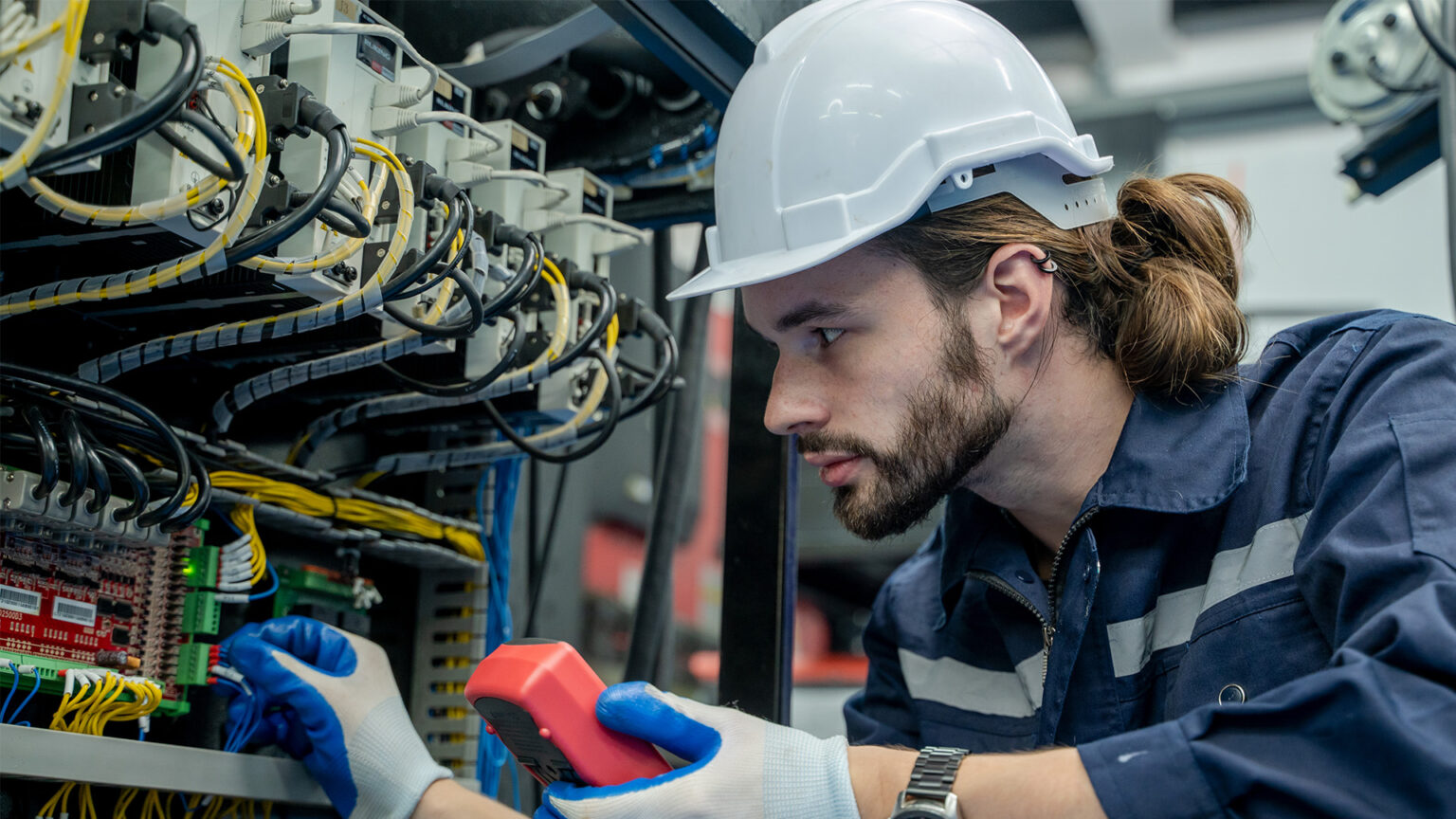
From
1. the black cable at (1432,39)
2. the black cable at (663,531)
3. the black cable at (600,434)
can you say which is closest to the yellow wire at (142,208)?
the black cable at (600,434)

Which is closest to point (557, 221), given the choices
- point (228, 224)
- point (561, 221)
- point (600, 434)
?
point (561, 221)

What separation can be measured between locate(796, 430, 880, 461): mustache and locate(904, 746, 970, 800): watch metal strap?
327mm

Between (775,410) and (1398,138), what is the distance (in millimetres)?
1295

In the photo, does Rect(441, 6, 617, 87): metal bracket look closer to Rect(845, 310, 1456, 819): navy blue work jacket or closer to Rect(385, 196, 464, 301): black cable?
Rect(385, 196, 464, 301): black cable

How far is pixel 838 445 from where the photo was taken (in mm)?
1116

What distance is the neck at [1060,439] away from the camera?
1169mm

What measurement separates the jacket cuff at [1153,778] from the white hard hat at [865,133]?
48cm

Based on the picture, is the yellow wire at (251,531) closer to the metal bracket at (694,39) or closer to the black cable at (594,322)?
the black cable at (594,322)

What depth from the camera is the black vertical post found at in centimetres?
130

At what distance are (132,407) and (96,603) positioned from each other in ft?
0.63

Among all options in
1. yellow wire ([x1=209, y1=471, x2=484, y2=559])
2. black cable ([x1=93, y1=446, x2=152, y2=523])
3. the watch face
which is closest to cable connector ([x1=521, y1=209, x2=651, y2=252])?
yellow wire ([x1=209, y1=471, x2=484, y2=559])

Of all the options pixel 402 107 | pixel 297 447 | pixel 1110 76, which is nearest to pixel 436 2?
pixel 402 107

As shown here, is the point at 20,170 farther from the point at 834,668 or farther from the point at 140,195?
the point at 834,668

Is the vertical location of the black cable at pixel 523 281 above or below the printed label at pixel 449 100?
below
